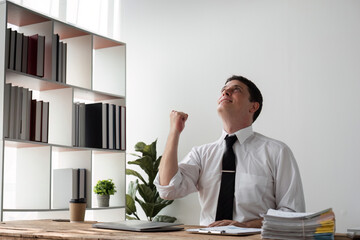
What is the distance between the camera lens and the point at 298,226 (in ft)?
4.57

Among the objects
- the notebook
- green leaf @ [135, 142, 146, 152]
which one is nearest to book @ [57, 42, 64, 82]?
green leaf @ [135, 142, 146, 152]

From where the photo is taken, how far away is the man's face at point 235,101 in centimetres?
253

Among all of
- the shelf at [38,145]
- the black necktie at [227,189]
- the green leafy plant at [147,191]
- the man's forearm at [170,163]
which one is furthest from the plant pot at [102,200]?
the black necktie at [227,189]

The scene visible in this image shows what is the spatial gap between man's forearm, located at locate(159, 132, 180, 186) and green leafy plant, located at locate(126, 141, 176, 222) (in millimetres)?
2104

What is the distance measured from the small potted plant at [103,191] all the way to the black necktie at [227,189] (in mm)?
1625

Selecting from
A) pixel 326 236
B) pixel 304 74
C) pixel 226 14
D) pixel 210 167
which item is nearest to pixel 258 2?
pixel 226 14

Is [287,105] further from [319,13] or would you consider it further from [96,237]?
[96,237]

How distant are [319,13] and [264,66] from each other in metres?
0.63

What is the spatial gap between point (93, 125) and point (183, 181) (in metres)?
1.52

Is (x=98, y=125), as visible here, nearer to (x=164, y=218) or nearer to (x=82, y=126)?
(x=82, y=126)

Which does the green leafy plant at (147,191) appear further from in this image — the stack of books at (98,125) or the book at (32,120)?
the book at (32,120)

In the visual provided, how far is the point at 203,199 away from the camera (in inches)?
97.4

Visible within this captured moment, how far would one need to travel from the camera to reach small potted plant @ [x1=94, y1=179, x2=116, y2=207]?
149 inches

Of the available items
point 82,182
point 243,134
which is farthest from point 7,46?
point 243,134
